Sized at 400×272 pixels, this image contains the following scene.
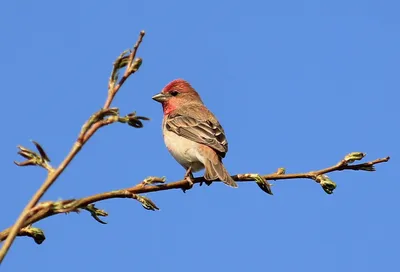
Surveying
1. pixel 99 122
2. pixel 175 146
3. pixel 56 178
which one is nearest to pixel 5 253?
pixel 56 178

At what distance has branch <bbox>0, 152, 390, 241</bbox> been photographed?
64.4 inches

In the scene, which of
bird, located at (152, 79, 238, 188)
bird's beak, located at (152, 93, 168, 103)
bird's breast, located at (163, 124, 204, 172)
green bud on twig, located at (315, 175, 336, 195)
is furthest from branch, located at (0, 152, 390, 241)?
bird's beak, located at (152, 93, 168, 103)

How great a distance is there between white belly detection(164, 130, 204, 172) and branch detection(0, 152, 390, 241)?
3.83 m

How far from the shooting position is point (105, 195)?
2.28 meters

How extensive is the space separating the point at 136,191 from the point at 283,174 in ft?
3.62

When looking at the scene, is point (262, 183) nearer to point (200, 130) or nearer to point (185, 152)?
point (185, 152)

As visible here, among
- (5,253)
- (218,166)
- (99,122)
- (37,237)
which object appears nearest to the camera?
(5,253)

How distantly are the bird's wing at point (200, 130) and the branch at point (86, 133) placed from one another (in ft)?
17.6

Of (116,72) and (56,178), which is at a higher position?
(116,72)

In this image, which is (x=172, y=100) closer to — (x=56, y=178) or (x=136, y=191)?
(x=136, y=191)

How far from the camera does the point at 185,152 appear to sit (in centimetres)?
751

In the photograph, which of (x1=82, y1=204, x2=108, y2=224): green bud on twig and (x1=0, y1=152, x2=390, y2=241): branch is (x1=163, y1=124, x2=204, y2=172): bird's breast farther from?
(x1=82, y1=204, x2=108, y2=224): green bud on twig

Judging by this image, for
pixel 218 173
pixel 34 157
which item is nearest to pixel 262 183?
pixel 34 157

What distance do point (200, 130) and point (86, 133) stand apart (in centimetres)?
618
